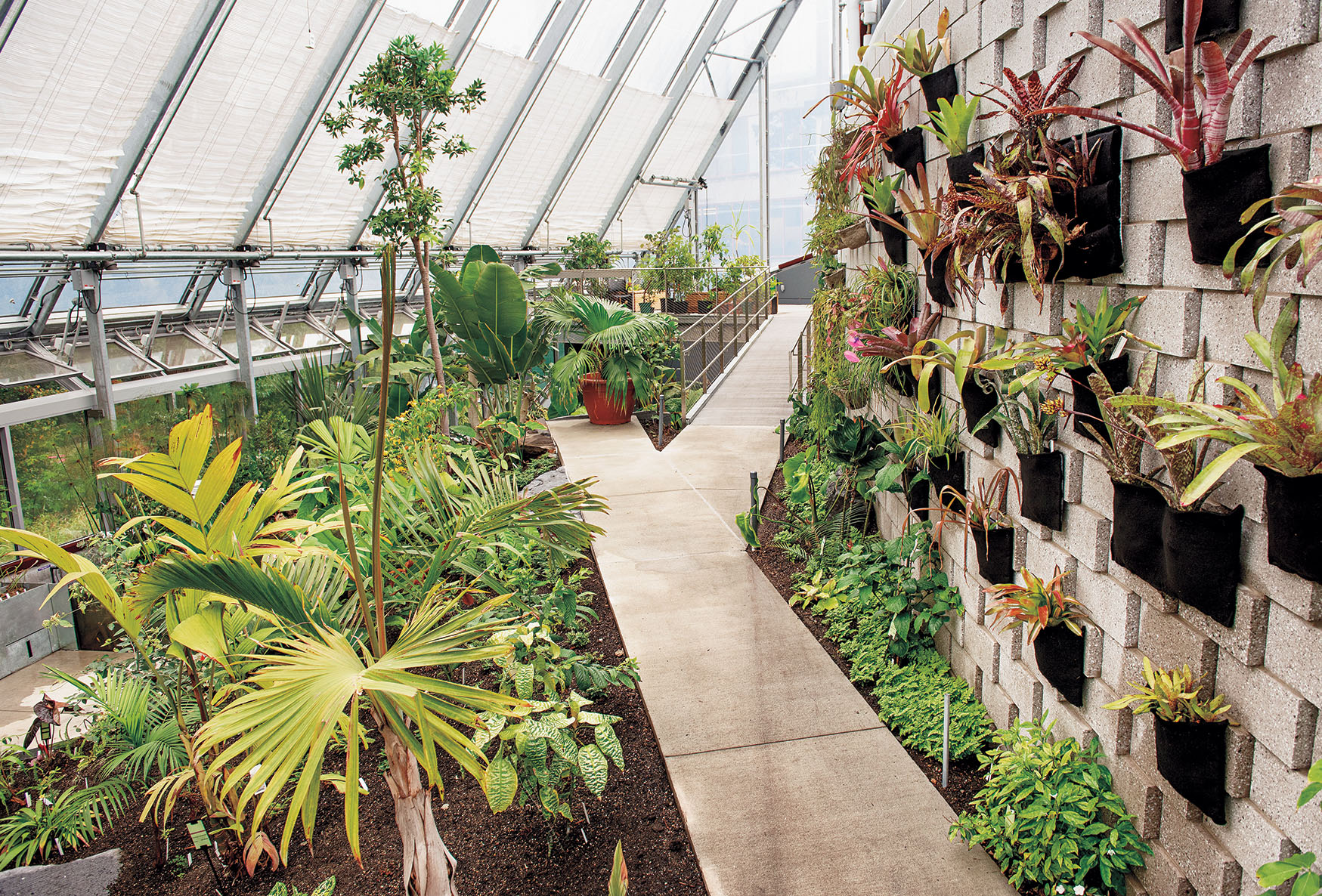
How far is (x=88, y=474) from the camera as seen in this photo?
7.63 metres

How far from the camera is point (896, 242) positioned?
3607 millimetres

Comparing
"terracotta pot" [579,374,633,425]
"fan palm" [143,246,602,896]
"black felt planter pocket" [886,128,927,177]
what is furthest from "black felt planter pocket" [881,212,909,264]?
"terracotta pot" [579,374,633,425]

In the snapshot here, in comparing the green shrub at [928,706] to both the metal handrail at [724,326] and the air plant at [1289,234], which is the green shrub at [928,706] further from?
the metal handrail at [724,326]

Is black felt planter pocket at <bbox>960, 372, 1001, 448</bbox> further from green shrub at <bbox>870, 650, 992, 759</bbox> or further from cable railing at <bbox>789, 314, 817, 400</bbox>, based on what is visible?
cable railing at <bbox>789, 314, 817, 400</bbox>

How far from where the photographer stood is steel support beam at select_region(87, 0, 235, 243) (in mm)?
6215

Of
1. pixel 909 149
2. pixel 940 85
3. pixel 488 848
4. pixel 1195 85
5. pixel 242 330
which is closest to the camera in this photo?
pixel 1195 85

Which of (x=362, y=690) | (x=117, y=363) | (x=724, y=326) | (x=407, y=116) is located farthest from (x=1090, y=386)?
(x=724, y=326)

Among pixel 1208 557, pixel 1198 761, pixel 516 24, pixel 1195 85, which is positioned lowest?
pixel 1198 761

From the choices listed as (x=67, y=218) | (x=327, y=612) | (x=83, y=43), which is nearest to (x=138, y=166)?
(x=67, y=218)

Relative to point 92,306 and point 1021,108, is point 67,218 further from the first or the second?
point 1021,108

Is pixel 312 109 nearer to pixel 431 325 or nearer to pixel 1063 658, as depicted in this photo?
pixel 431 325

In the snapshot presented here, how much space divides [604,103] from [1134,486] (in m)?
12.3

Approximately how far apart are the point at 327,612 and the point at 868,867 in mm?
1701

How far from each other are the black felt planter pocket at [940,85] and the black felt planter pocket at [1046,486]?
1.36m
